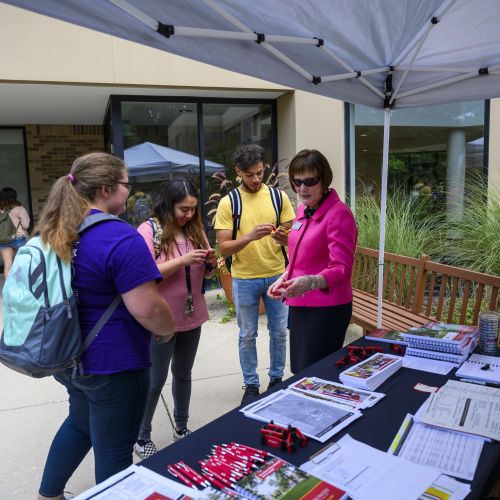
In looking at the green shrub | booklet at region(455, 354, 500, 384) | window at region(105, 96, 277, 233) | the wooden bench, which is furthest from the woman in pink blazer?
window at region(105, 96, 277, 233)

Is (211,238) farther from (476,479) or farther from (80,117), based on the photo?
(476,479)

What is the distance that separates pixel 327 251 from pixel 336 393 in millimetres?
861

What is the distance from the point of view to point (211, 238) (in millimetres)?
7434

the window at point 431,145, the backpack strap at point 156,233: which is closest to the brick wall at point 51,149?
the window at point 431,145

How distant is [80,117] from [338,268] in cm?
797

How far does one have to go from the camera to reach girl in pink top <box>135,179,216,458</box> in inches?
104

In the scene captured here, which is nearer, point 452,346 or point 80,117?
point 452,346

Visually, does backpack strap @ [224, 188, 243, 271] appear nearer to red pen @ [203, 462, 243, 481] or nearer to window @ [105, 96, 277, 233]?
red pen @ [203, 462, 243, 481]

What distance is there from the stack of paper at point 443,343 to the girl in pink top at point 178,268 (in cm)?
120

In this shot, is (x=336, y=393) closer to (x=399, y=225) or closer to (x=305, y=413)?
(x=305, y=413)

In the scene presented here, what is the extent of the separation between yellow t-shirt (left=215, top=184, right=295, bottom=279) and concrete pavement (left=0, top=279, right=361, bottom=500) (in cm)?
107

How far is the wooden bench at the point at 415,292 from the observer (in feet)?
11.5

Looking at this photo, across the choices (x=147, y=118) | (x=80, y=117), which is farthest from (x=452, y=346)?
(x=80, y=117)

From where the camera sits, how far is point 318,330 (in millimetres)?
2500
